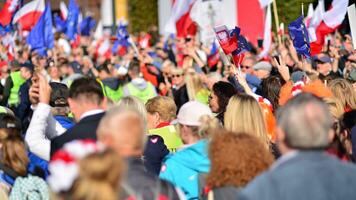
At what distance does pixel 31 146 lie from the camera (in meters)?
7.10

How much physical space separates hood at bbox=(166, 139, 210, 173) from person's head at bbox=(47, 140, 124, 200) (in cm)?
183

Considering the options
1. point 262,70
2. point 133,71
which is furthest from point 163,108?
point 133,71

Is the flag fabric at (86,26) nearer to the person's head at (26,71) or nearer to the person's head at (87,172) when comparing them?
the person's head at (26,71)

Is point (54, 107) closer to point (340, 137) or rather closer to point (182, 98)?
point (340, 137)

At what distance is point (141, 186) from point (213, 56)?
14.0m

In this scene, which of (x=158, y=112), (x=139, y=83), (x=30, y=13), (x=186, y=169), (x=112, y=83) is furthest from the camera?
(x=30, y=13)

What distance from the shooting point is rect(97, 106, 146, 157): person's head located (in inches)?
200

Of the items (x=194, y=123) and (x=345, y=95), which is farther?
(x=345, y=95)

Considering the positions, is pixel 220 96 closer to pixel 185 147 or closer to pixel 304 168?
pixel 185 147

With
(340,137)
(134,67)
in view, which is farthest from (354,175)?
(134,67)

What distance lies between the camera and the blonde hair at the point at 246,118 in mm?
7348

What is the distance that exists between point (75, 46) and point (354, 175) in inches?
847

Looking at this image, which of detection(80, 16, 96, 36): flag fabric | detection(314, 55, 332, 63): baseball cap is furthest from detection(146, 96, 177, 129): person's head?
detection(80, 16, 96, 36): flag fabric

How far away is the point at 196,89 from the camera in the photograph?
13727 millimetres
